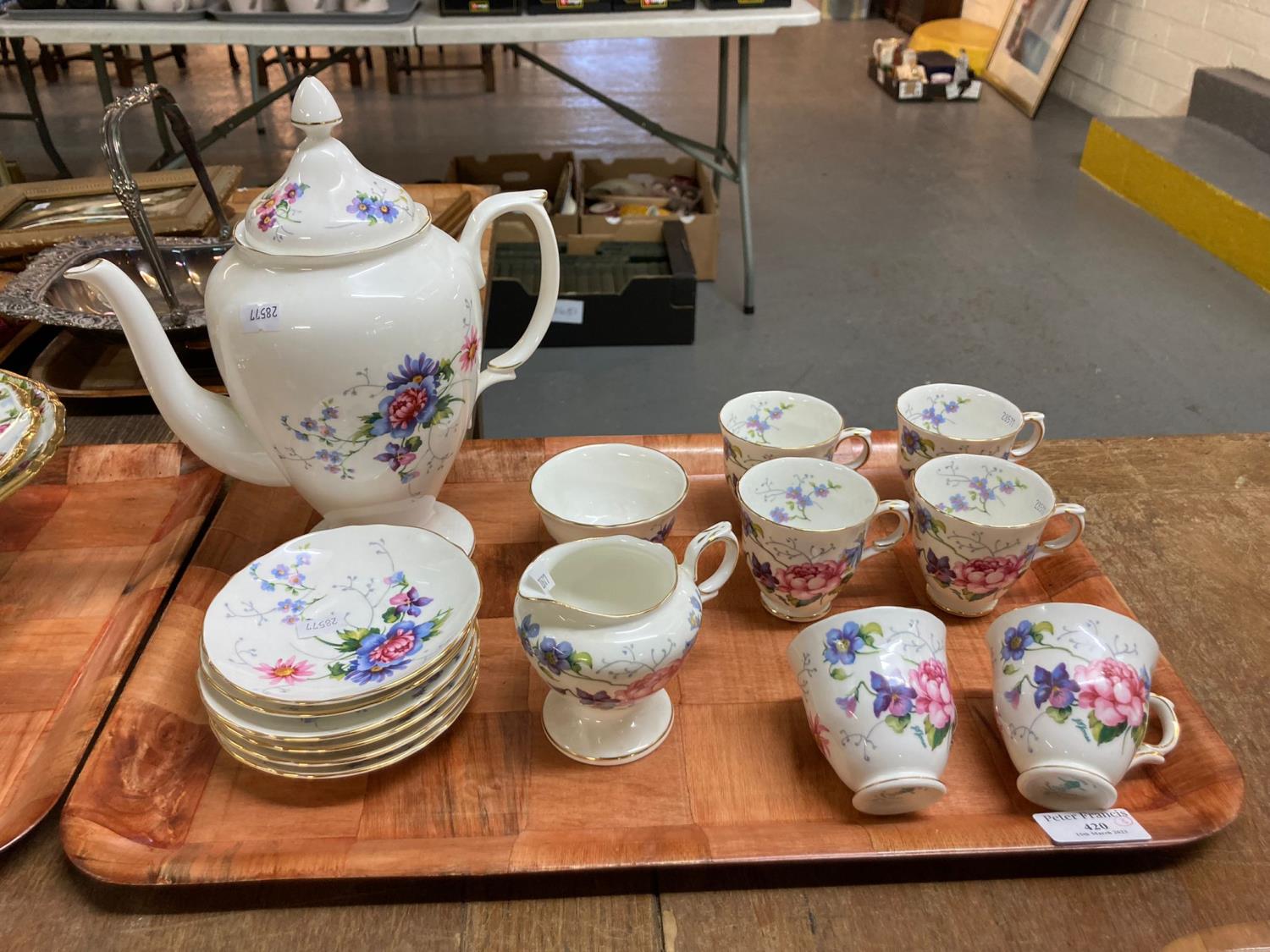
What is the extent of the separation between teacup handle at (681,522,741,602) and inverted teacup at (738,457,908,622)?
0.05 m

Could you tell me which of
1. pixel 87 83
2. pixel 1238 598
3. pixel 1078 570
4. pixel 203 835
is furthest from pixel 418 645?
pixel 87 83

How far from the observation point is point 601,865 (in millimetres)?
606

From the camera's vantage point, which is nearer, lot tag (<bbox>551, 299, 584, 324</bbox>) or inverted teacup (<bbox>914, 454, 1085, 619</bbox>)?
inverted teacup (<bbox>914, 454, 1085, 619</bbox>)

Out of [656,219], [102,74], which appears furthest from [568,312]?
[102,74]

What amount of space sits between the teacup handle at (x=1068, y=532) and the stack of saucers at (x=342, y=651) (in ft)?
1.65

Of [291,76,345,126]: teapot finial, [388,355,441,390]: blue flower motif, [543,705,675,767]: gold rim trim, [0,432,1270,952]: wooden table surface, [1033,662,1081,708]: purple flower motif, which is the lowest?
[0,432,1270,952]: wooden table surface

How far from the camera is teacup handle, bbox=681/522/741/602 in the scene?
0.72 m

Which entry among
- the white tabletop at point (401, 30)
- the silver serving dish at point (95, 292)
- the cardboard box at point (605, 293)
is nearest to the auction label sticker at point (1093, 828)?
the silver serving dish at point (95, 292)

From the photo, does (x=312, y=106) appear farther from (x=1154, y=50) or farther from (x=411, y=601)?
(x=1154, y=50)

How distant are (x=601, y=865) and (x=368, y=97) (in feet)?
14.0

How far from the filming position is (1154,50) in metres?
3.30

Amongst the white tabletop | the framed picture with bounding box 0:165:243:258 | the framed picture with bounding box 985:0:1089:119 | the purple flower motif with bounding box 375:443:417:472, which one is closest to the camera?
the purple flower motif with bounding box 375:443:417:472

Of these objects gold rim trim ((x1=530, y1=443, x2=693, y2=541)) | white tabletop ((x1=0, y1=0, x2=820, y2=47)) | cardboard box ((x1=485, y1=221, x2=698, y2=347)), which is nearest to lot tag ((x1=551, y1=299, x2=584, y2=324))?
cardboard box ((x1=485, y1=221, x2=698, y2=347))

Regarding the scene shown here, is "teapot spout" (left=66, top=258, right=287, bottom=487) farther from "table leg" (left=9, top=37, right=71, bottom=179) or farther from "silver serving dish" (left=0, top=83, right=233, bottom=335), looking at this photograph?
"table leg" (left=9, top=37, right=71, bottom=179)
